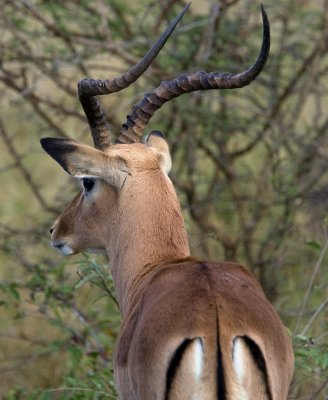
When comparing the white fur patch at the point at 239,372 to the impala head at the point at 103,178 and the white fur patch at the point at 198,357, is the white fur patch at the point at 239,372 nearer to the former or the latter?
the white fur patch at the point at 198,357

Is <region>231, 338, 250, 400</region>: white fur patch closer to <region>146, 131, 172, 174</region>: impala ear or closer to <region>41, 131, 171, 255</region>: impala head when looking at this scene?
<region>41, 131, 171, 255</region>: impala head

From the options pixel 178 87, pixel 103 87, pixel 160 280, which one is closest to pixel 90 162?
pixel 103 87

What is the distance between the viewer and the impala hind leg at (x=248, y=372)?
3.27 m

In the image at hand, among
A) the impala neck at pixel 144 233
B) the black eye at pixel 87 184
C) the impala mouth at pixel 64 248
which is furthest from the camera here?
the impala mouth at pixel 64 248

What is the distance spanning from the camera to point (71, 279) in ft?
23.8

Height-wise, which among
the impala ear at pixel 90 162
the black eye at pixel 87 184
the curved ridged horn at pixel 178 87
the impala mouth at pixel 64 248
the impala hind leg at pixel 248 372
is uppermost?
the curved ridged horn at pixel 178 87

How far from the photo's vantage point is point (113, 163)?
177 inches

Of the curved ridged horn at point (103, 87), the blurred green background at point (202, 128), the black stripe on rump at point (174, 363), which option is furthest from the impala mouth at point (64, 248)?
the blurred green background at point (202, 128)

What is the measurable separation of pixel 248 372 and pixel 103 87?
180 cm

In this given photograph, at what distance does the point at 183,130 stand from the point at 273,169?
3.32ft

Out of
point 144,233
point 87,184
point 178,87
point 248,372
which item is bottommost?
point 248,372

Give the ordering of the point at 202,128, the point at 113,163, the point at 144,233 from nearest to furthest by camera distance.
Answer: the point at 144,233, the point at 113,163, the point at 202,128

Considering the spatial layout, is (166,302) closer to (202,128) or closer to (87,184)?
(87,184)

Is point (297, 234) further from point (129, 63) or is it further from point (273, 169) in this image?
point (129, 63)
